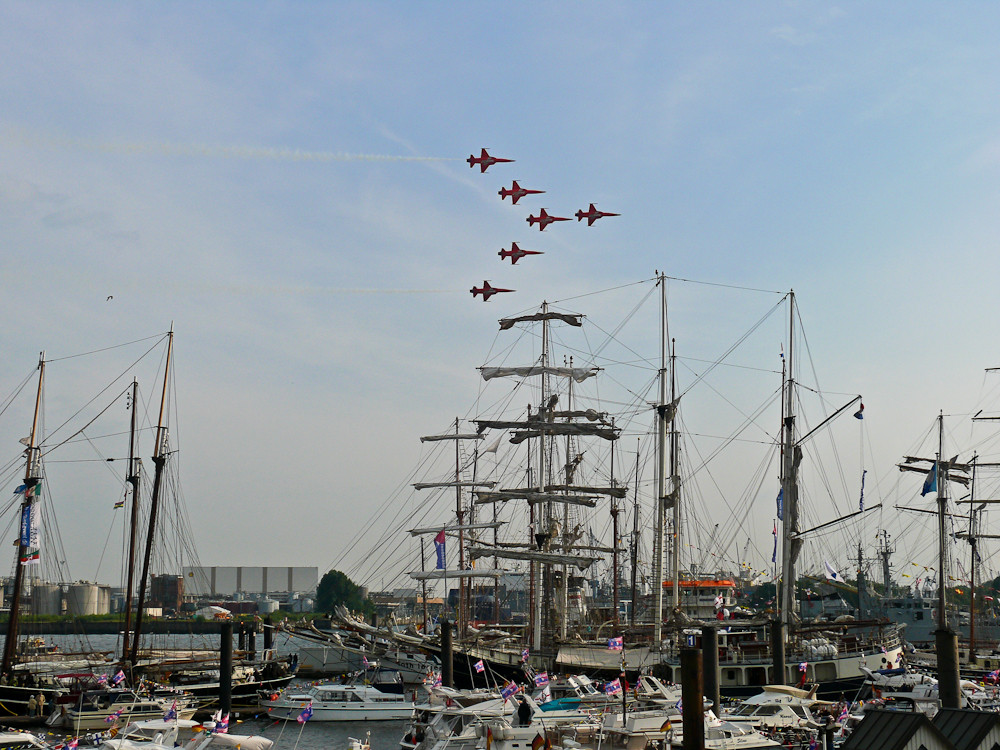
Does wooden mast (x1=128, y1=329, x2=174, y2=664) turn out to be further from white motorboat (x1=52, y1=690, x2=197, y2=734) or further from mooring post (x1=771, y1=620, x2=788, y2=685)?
mooring post (x1=771, y1=620, x2=788, y2=685)

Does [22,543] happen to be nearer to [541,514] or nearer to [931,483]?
[541,514]

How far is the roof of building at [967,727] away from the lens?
2856cm

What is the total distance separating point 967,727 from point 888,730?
2.45m

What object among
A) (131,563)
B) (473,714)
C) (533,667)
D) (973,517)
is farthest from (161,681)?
(973,517)

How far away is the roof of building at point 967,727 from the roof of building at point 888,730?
49.5 inches

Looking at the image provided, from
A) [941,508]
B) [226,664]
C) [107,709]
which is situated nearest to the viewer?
[107,709]

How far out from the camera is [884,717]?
28.9 m

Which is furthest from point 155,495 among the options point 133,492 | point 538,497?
point 538,497

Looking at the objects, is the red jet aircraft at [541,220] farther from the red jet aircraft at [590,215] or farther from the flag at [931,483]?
the flag at [931,483]

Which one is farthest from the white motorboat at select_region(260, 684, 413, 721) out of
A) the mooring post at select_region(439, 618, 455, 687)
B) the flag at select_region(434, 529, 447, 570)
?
the flag at select_region(434, 529, 447, 570)

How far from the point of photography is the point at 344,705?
6831 centimetres

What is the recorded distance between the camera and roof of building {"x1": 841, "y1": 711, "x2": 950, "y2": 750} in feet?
90.0

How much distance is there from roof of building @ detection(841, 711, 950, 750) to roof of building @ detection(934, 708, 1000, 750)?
1.26 m

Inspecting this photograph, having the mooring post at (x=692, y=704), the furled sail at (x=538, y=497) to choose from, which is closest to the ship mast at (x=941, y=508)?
the furled sail at (x=538, y=497)
